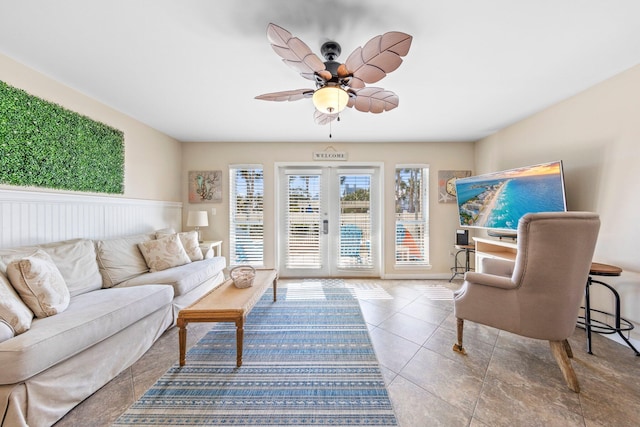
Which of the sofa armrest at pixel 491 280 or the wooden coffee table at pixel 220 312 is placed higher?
the sofa armrest at pixel 491 280

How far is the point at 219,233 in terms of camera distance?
153 inches

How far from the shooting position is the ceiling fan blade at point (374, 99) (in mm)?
1685

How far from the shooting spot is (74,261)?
1.94 metres

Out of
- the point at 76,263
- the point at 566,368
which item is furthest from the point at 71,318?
the point at 566,368

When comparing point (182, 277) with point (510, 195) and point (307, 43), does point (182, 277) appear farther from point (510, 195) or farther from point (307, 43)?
point (510, 195)

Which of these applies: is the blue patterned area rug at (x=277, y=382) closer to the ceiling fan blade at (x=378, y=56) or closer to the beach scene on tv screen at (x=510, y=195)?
the ceiling fan blade at (x=378, y=56)

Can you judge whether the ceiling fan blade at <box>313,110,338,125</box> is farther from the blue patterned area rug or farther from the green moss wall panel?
the green moss wall panel

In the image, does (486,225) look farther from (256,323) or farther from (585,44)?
(256,323)

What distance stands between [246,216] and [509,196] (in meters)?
3.76

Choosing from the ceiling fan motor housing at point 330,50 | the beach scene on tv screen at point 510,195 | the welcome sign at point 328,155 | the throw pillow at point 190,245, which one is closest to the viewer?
the ceiling fan motor housing at point 330,50

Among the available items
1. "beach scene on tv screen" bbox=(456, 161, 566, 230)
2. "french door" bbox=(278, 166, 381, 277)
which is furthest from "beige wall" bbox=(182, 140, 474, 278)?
"beach scene on tv screen" bbox=(456, 161, 566, 230)

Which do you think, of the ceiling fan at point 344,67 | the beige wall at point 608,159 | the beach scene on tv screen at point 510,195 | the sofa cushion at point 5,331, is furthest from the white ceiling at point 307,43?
the sofa cushion at point 5,331

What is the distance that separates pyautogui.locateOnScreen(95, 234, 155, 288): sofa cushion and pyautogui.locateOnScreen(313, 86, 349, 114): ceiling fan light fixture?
2484mm

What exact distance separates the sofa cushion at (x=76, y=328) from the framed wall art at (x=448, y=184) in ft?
13.4
